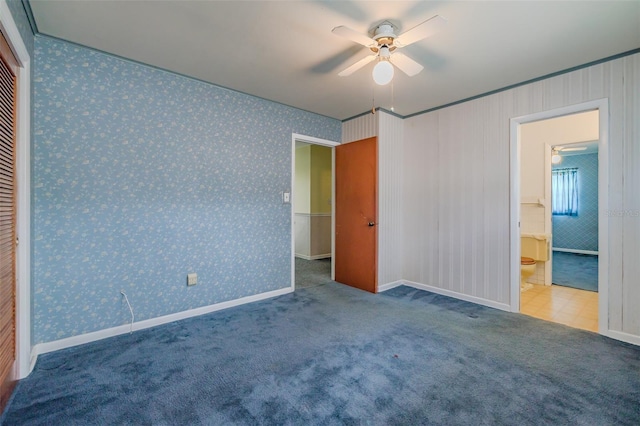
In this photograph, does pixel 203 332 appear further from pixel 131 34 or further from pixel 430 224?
pixel 430 224

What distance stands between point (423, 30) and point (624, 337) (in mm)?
2965

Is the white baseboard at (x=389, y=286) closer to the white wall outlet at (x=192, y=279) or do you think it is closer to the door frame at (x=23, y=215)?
the white wall outlet at (x=192, y=279)

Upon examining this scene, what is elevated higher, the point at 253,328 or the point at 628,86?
the point at 628,86

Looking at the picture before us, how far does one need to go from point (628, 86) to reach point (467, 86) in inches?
48.8

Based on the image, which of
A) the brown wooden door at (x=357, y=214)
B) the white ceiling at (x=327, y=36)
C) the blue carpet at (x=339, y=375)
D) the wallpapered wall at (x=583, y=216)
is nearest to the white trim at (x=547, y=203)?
the blue carpet at (x=339, y=375)

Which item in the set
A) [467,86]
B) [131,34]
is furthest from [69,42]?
[467,86]

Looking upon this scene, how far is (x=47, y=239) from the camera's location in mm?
2168

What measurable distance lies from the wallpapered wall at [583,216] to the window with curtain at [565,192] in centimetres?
8

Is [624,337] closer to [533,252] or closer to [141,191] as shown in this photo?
[533,252]

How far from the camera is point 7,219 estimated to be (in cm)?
169

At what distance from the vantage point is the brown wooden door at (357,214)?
368 centimetres

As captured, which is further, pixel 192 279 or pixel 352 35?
pixel 192 279

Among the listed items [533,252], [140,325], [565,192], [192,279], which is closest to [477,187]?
[533,252]

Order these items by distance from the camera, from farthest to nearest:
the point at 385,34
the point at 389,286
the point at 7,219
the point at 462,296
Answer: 1. the point at 389,286
2. the point at 462,296
3. the point at 385,34
4. the point at 7,219
